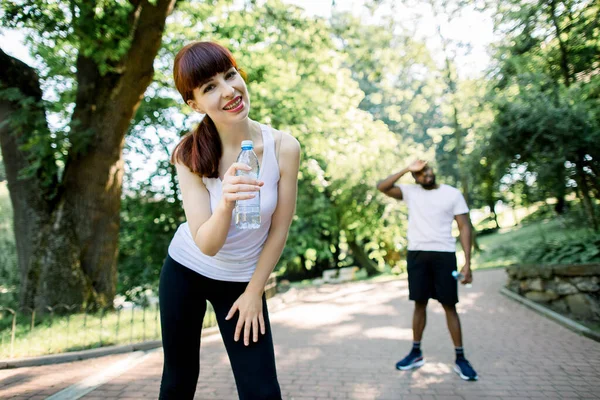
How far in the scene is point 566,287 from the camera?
27.7 feet

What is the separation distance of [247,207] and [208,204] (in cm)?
19

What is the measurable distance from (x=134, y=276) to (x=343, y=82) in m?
9.58

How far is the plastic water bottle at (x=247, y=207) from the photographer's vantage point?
6.69ft

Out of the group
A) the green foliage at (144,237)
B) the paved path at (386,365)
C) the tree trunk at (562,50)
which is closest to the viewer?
the paved path at (386,365)

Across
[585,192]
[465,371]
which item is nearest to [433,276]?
[465,371]

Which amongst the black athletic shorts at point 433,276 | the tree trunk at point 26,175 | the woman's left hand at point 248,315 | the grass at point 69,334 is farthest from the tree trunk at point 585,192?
the tree trunk at point 26,175

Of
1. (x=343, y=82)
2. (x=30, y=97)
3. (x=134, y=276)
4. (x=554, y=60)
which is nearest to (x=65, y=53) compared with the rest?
(x=30, y=97)

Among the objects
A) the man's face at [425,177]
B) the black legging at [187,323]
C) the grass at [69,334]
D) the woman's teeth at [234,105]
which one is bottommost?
the grass at [69,334]

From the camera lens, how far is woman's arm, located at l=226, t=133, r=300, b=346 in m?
2.13

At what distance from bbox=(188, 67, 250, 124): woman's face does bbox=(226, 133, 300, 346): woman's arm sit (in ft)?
1.01

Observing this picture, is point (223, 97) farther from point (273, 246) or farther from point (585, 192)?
point (585, 192)

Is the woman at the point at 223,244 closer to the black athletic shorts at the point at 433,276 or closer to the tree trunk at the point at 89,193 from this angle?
the black athletic shorts at the point at 433,276

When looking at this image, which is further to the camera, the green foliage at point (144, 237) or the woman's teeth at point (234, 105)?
the green foliage at point (144, 237)

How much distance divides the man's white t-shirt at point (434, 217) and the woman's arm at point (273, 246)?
3.35m
